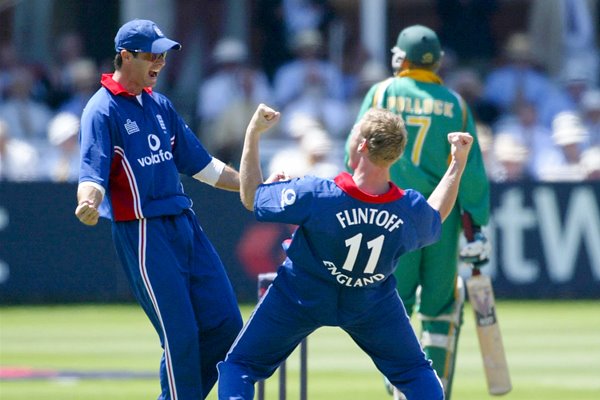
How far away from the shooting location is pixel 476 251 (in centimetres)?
900

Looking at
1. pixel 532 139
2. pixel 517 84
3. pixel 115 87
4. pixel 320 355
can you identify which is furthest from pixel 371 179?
pixel 517 84

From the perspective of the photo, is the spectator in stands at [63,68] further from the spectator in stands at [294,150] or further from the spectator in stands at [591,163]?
the spectator in stands at [591,163]

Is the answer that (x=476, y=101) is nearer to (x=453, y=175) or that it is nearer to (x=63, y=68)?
(x=63, y=68)

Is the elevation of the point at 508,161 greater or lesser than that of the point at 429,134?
lesser

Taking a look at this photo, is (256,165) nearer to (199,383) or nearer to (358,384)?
(199,383)

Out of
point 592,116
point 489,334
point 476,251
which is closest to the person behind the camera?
point 476,251

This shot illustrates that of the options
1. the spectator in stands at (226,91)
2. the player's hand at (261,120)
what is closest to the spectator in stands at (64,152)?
the spectator in stands at (226,91)

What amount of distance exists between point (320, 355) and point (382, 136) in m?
6.35

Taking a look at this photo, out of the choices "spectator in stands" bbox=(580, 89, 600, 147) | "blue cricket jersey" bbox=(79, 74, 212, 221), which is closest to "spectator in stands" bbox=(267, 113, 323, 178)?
"spectator in stands" bbox=(580, 89, 600, 147)

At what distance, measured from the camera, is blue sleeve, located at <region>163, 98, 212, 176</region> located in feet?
25.5

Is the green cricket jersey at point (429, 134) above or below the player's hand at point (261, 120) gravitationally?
below

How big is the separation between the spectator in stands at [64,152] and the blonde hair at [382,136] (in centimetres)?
994

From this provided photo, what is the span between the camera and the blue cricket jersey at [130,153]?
284 inches

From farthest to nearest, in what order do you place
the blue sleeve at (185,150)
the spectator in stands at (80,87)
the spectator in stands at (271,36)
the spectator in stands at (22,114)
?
the spectator in stands at (271,36) → the spectator in stands at (22,114) → the spectator in stands at (80,87) → the blue sleeve at (185,150)
